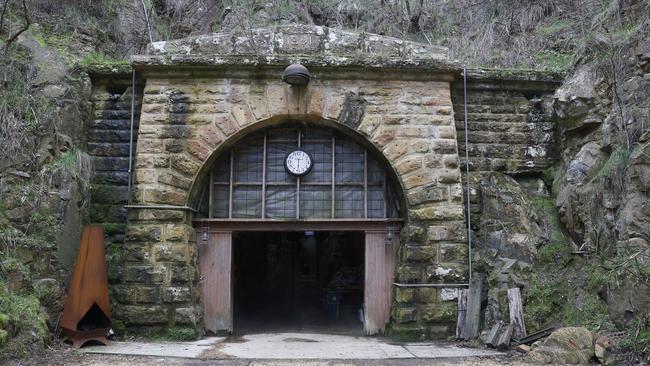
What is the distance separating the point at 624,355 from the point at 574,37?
5727 mm

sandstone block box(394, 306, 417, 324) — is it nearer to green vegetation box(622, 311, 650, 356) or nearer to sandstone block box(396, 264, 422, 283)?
sandstone block box(396, 264, 422, 283)

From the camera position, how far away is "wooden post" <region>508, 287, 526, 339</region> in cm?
592

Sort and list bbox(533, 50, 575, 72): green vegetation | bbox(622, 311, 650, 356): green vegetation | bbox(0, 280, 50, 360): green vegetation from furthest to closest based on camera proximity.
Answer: bbox(533, 50, 575, 72): green vegetation → bbox(0, 280, 50, 360): green vegetation → bbox(622, 311, 650, 356): green vegetation

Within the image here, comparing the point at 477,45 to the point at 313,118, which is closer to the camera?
the point at 313,118

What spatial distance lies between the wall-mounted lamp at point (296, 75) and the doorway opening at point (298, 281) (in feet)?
12.0

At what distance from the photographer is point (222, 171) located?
7.24 meters

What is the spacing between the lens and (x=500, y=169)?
286 inches

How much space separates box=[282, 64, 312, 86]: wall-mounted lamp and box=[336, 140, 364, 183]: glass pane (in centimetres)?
107

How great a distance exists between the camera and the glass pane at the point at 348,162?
726 centimetres

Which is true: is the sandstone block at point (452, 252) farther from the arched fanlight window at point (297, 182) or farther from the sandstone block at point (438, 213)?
the arched fanlight window at point (297, 182)

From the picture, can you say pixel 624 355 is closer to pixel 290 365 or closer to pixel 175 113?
pixel 290 365

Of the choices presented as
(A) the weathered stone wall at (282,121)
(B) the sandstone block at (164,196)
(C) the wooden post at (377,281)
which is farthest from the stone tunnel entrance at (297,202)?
(B) the sandstone block at (164,196)

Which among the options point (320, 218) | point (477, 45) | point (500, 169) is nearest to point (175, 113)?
point (320, 218)

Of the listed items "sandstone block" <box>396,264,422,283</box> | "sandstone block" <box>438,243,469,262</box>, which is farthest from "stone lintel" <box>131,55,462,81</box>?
"sandstone block" <box>396,264,422,283</box>
